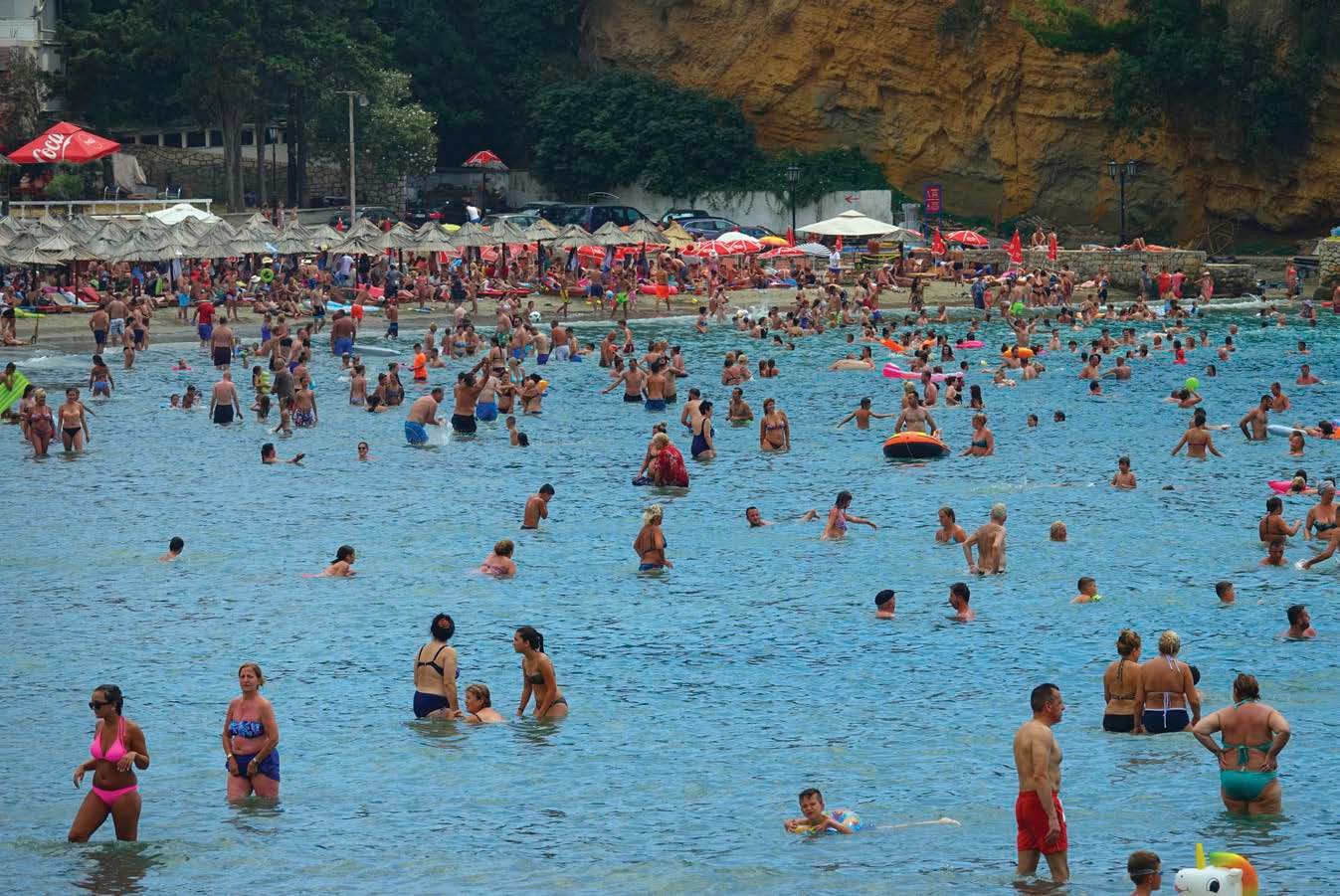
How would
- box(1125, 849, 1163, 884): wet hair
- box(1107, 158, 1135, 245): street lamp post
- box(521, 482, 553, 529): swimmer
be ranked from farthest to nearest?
box(1107, 158, 1135, 245): street lamp post
box(521, 482, 553, 529): swimmer
box(1125, 849, 1163, 884): wet hair

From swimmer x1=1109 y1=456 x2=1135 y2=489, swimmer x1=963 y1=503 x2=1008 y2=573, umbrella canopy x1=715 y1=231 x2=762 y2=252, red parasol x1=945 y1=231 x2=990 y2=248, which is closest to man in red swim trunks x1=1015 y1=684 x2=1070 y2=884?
swimmer x1=963 y1=503 x2=1008 y2=573

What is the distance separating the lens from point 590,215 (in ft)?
199

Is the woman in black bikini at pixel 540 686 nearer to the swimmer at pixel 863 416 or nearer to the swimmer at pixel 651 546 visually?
the swimmer at pixel 651 546

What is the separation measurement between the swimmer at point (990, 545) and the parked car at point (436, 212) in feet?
137

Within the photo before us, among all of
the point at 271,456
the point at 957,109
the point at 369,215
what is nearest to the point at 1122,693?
the point at 271,456

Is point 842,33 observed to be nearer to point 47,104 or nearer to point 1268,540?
point 47,104

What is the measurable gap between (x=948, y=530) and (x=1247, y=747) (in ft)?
33.6

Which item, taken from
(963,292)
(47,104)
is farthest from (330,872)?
(47,104)

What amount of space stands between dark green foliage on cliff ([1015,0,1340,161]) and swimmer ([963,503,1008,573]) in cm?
3723

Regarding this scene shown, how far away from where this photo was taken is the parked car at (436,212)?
62.2m

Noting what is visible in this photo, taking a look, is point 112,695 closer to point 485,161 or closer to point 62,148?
point 62,148

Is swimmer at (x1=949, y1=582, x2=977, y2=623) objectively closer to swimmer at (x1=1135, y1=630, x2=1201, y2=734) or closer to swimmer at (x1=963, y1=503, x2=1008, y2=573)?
swimmer at (x1=963, y1=503, x2=1008, y2=573)

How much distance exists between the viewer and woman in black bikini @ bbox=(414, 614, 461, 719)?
622 inches

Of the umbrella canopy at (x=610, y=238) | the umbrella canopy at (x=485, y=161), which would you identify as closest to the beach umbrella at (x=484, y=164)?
the umbrella canopy at (x=485, y=161)
